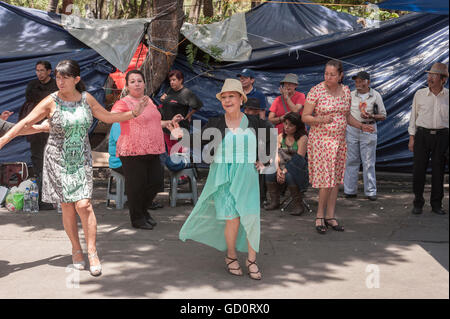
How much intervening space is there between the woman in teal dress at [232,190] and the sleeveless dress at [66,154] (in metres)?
1.05

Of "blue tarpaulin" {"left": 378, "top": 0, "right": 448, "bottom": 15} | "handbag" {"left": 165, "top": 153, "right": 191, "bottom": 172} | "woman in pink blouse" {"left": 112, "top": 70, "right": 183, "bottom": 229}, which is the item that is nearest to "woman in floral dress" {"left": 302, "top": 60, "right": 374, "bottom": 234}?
"blue tarpaulin" {"left": 378, "top": 0, "right": 448, "bottom": 15}

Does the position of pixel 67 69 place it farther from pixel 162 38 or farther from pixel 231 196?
pixel 162 38

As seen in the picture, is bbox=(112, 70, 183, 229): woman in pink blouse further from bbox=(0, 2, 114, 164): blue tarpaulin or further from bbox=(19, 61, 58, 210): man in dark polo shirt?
bbox=(0, 2, 114, 164): blue tarpaulin

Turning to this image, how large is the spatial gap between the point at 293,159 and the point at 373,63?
303 cm

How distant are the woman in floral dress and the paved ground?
636 mm

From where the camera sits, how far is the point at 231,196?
5090 mm

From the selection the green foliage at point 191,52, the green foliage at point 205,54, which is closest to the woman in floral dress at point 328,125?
the green foliage at point 205,54

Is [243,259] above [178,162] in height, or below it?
below

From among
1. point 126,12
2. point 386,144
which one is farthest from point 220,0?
point 386,144

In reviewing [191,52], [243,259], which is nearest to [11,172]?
[191,52]

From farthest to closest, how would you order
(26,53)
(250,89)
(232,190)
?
(26,53) → (250,89) → (232,190)

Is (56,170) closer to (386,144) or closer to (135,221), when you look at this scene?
(135,221)

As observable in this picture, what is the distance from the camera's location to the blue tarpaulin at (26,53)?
376 inches

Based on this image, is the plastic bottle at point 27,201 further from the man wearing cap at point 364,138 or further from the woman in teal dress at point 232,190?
the man wearing cap at point 364,138
